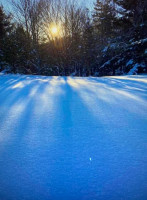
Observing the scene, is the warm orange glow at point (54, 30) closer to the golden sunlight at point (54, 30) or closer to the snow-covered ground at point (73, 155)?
the golden sunlight at point (54, 30)

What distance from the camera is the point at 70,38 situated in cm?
736

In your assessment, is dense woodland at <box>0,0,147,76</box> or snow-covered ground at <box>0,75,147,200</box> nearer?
snow-covered ground at <box>0,75,147,200</box>

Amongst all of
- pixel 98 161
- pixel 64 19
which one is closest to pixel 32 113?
pixel 98 161

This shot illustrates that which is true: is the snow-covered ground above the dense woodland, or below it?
below

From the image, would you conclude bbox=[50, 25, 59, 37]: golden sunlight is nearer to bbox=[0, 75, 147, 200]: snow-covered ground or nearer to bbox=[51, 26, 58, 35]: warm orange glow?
bbox=[51, 26, 58, 35]: warm orange glow

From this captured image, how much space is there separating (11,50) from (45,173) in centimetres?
835

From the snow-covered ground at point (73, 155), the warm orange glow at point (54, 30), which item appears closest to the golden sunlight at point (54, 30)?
the warm orange glow at point (54, 30)

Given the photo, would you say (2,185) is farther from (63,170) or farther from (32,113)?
(32,113)

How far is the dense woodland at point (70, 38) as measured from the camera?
6.39 metres

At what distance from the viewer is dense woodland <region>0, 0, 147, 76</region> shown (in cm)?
639

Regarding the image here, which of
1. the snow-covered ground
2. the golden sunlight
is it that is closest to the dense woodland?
the golden sunlight

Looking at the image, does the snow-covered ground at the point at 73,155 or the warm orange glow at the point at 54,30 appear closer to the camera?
the snow-covered ground at the point at 73,155

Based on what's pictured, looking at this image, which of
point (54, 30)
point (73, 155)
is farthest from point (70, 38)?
point (73, 155)

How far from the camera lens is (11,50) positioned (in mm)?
7430
